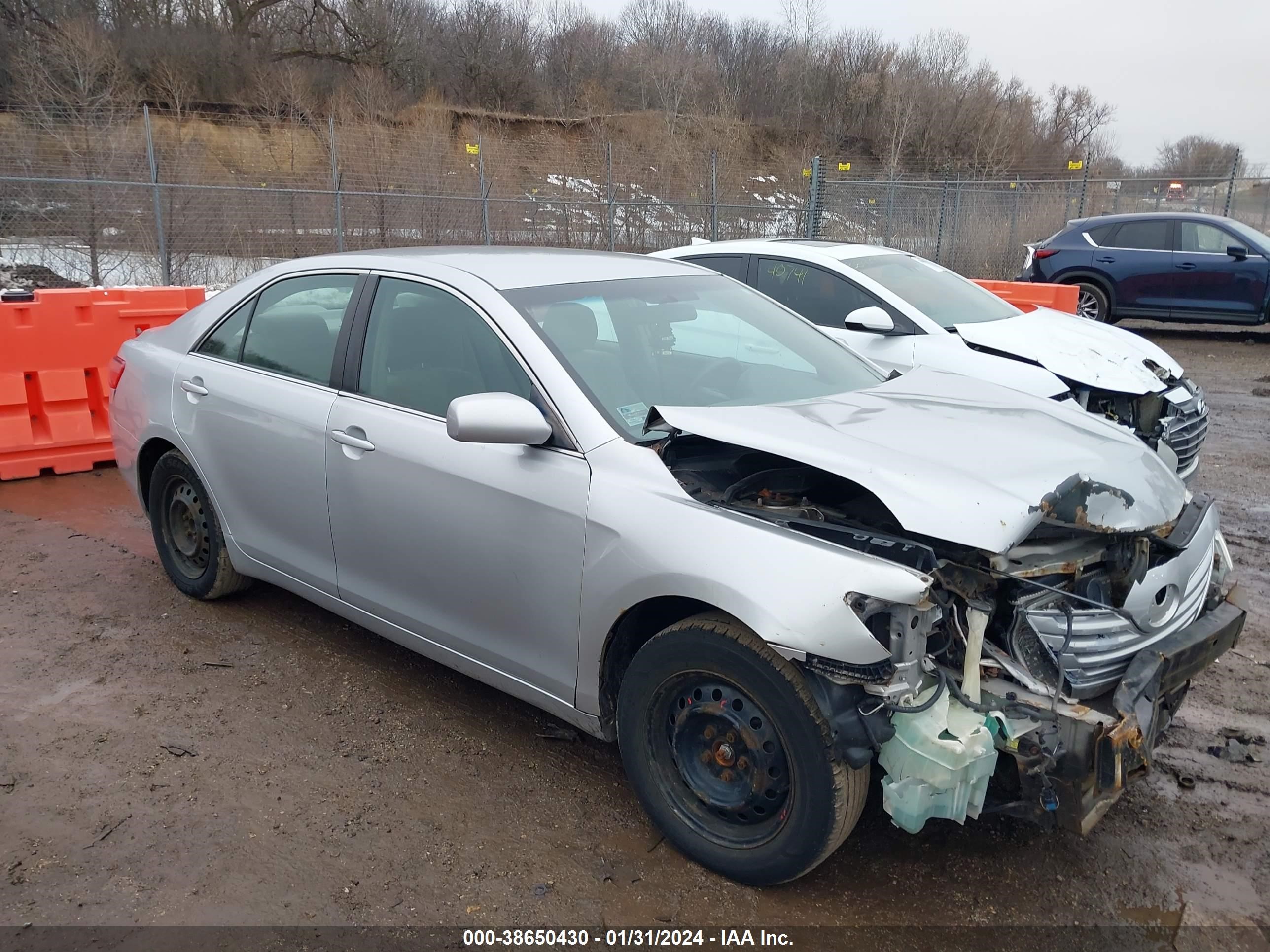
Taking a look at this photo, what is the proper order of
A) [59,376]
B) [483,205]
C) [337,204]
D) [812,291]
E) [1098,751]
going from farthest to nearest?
[483,205] < [337,204] < [812,291] < [59,376] < [1098,751]

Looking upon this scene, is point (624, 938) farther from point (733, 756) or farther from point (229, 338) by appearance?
point (229, 338)

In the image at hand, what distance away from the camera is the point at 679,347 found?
11.7ft

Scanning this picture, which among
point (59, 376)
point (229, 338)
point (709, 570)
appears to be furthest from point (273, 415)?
point (59, 376)

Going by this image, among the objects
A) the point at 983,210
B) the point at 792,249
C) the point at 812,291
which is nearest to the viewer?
the point at 812,291

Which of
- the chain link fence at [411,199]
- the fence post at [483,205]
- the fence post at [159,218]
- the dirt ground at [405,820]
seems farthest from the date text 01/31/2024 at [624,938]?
the fence post at [483,205]

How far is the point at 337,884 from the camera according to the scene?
271cm

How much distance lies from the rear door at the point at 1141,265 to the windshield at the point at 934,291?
7403 mm

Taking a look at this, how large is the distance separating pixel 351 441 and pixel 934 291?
504cm

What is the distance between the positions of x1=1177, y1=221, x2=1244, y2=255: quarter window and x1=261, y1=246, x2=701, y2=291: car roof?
12.0 meters

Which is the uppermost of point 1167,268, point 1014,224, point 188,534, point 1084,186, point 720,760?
point 1084,186

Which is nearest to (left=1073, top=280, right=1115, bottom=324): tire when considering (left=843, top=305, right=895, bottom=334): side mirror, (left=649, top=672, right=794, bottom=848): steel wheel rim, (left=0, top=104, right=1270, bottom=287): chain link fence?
(left=0, top=104, right=1270, bottom=287): chain link fence

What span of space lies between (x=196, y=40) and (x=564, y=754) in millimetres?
38403

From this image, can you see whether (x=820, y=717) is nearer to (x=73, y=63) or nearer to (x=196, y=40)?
(x=73, y=63)

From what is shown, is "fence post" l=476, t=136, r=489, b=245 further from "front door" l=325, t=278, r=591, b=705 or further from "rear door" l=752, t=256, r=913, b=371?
"front door" l=325, t=278, r=591, b=705
